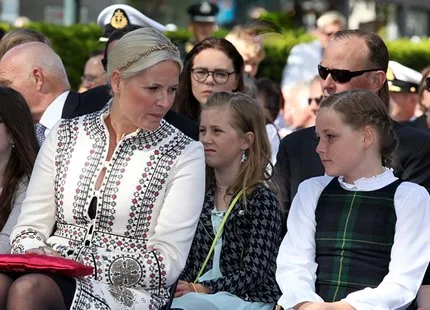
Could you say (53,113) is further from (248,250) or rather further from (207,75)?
(248,250)

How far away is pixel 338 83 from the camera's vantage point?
646 cm

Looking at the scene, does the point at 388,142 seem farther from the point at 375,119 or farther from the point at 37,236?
the point at 37,236

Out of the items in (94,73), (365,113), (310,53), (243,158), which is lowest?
(310,53)

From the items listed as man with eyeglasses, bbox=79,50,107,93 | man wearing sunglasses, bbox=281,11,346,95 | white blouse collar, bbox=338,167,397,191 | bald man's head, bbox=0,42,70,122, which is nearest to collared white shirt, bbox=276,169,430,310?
white blouse collar, bbox=338,167,397,191

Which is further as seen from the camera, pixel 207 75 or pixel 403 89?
pixel 403 89

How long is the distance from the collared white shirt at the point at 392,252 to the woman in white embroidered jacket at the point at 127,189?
1.59ft

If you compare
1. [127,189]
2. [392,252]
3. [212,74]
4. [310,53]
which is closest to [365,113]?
[392,252]

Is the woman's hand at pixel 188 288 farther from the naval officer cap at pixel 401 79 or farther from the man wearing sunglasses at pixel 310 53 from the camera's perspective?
the man wearing sunglasses at pixel 310 53

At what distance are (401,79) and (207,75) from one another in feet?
8.92

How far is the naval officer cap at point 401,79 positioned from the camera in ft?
31.8

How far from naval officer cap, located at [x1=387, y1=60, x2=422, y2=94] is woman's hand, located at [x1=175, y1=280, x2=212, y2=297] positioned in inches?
157

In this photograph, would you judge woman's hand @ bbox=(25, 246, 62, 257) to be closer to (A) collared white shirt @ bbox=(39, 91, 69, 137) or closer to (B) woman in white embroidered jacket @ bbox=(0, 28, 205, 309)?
(B) woman in white embroidered jacket @ bbox=(0, 28, 205, 309)

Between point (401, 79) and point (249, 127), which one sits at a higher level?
point (249, 127)

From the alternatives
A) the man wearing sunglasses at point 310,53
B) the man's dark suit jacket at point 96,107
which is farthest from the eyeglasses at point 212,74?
the man wearing sunglasses at point 310,53
